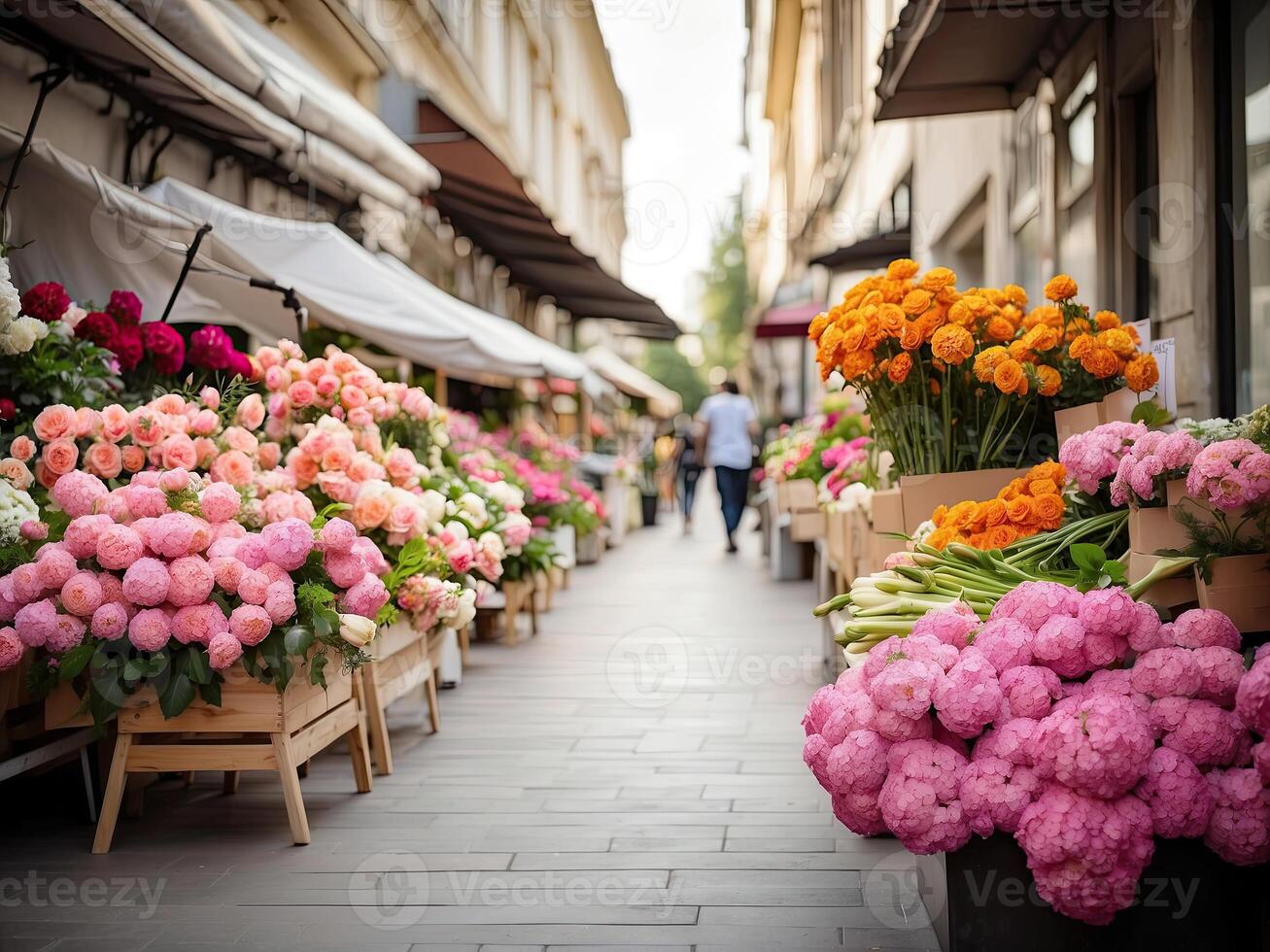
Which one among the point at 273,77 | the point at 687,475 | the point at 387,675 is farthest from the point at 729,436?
the point at 387,675

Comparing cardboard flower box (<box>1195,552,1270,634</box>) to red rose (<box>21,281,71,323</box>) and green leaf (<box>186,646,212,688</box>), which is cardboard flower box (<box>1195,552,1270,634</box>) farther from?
red rose (<box>21,281,71,323</box>)

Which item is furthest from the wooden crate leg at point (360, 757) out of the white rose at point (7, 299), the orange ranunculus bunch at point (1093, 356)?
the orange ranunculus bunch at point (1093, 356)

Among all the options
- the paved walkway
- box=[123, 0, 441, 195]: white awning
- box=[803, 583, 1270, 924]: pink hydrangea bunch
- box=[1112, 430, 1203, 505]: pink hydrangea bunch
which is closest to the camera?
box=[803, 583, 1270, 924]: pink hydrangea bunch

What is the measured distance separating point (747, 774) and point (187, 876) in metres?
2.17

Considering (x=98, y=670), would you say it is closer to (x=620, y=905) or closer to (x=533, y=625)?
(x=620, y=905)

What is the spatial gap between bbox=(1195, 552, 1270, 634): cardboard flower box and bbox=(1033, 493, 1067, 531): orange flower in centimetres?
82

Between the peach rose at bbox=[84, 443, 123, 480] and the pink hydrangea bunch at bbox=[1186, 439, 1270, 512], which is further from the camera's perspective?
the peach rose at bbox=[84, 443, 123, 480]

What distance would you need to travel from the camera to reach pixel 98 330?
16.6 ft

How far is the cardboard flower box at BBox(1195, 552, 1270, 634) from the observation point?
3.01m

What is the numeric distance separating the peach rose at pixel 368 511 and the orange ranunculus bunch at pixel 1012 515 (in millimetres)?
2175

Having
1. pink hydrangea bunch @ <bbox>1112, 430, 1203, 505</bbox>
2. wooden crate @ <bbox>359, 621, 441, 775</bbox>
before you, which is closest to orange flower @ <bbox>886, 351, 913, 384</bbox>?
pink hydrangea bunch @ <bbox>1112, 430, 1203, 505</bbox>

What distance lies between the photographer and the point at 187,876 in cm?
383

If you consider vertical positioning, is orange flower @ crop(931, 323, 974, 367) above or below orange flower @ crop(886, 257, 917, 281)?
below

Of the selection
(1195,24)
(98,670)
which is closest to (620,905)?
(98,670)
